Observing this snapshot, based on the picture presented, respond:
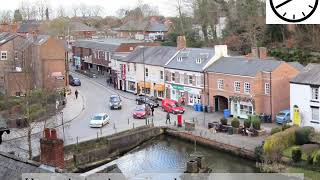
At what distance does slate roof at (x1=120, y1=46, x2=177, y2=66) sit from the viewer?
4394 centimetres

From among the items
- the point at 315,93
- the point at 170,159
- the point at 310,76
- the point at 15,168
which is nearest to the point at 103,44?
the point at 170,159

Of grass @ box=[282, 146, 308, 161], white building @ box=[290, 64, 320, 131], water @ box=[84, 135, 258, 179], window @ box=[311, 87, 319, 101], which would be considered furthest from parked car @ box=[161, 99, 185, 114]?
grass @ box=[282, 146, 308, 161]

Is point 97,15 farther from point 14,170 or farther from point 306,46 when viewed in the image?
point 14,170

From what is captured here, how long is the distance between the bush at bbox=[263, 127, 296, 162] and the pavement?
5.90 ft

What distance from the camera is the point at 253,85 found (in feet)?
112

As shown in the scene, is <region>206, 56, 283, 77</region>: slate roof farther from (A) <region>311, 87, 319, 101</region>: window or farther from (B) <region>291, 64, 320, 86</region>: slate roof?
(A) <region>311, 87, 319, 101</region>: window

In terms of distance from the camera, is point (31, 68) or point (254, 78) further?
point (31, 68)

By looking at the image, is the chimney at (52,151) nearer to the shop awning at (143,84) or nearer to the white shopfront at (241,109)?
the white shopfront at (241,109)

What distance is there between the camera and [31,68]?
42500 mm

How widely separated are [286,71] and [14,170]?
2689 cm

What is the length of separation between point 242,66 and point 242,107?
292 cm

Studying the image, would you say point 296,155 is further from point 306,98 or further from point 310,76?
point 310,76

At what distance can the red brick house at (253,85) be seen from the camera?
33812 millimetres

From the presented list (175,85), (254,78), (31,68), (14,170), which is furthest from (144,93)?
(14,170)
